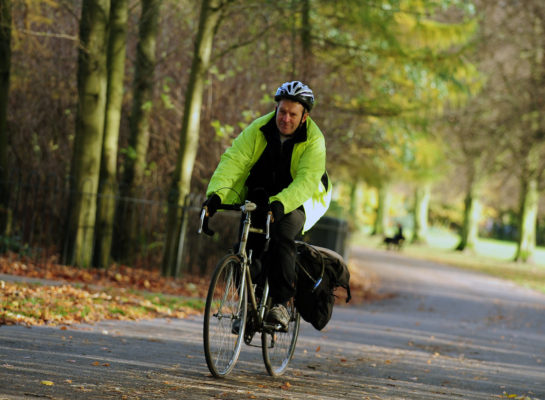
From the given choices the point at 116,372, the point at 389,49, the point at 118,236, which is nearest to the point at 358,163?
the point at 389,49

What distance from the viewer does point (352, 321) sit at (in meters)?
12.2

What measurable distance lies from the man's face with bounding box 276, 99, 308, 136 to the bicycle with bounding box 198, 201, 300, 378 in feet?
2.12

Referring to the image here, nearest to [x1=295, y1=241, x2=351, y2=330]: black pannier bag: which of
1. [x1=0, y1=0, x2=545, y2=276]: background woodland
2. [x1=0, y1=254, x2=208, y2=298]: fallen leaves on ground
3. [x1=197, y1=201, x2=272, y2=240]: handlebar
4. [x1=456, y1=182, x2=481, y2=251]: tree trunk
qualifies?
[x1=197, y1=201, x2=272, y2=240]: handlebar

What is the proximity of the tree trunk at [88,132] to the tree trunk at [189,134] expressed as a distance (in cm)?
144

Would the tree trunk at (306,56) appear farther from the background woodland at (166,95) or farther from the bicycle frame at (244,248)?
the bicycle frame at (244,248)

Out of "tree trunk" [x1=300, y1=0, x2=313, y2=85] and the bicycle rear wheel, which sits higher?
"tree trunk" [x1=300, y1=0, x2=313, y2=85]

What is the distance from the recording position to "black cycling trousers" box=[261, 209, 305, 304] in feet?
19.8

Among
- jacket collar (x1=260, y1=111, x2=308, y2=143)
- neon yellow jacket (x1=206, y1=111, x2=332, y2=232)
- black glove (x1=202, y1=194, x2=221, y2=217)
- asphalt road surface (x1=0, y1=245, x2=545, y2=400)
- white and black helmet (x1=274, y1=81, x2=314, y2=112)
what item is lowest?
asphalt road surface (x1=0, y1=245, x2=545, y2=400)

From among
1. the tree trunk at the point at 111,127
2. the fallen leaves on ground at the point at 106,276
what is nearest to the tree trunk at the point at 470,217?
the fallen leaves on ground at the point at 106,276

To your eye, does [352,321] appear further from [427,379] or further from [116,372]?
[116,372]

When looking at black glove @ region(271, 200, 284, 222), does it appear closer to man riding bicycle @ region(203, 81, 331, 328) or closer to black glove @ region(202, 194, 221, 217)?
man riding bicycle @ region(203, 81, 331, 328)

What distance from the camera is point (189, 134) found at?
14.0 metres

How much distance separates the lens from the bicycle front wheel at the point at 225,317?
225 inches

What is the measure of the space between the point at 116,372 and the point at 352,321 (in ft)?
22.5
